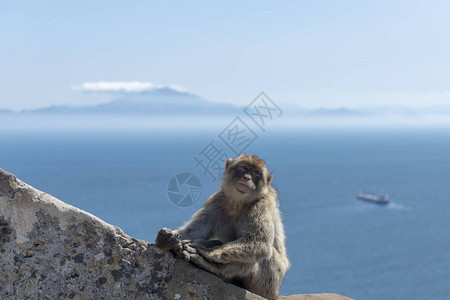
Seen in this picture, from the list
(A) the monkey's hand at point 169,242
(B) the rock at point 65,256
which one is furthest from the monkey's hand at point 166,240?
(B) the rock at point 65,256

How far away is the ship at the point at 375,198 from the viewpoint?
4326 inches

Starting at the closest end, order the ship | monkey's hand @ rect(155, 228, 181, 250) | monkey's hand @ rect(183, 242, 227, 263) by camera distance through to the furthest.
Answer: monkey's hand @ rect(155, 228, 181, 250) < monkey's hand @ rect(183, 242, 227, 263) < the ship

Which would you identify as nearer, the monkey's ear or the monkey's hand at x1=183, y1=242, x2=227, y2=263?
the monkey's hand at x1=183, y1=242, x2=227, y2=263

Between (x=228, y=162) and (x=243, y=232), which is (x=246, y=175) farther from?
(x=243, y=232)

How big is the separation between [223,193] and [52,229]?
8.20 feet

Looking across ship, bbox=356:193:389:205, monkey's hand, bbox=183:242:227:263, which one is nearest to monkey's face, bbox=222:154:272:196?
monkey's hand, bbox=183:242:227:263

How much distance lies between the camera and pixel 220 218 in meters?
5.79

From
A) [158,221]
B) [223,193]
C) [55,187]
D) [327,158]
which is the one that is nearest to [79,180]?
[55,187]

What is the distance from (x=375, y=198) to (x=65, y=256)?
115474 mm

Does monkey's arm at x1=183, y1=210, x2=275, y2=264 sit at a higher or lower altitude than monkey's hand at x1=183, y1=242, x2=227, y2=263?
higher

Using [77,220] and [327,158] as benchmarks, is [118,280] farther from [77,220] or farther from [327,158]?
[327,158]

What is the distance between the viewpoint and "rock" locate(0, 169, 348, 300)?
3715 mm

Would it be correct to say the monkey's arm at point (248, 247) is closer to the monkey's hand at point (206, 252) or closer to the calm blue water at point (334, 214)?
the monkey's hand at point (206, 252)

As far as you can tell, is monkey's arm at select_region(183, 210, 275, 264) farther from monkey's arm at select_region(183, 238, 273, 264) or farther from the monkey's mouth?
the monkey's mouth
